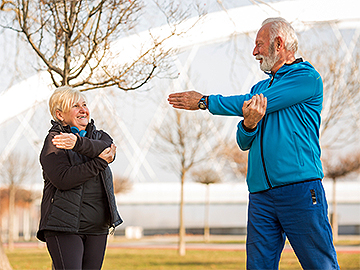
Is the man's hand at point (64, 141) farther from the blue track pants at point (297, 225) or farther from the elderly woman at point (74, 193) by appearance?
the blue track pants at point (297, 225)

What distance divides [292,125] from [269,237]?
61 centimetres

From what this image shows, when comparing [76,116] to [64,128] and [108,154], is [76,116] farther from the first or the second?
[108,154]

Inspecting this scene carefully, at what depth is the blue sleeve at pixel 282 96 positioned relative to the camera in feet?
8.32

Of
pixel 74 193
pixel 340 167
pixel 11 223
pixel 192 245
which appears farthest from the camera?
pixel 11 223

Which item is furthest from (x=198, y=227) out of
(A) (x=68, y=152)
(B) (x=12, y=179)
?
(A) (x=68, y=152)

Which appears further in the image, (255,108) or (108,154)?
(108,154)

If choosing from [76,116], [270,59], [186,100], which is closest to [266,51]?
[270,59]

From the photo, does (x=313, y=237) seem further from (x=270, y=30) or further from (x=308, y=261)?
(x=270, y=30)

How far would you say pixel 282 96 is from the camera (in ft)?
8.30

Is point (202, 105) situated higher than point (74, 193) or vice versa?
point (202, 105)

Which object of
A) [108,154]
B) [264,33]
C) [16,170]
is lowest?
[16,170]

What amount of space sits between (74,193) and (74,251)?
1.06 feet

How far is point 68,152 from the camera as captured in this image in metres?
2.93

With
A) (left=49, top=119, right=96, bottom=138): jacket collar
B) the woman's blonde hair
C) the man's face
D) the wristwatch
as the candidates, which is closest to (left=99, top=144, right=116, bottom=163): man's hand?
(left=49, top=119, right=96, bottom=138): jacket collar
